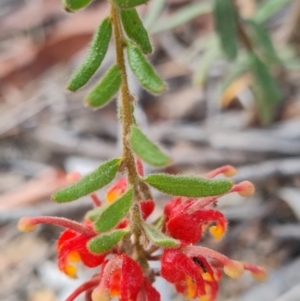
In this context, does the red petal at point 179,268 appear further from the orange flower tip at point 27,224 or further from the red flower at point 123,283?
the orange flower tip at point 27,224

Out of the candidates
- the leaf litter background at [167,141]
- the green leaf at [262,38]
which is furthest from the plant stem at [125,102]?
the green leaf at [262,38]

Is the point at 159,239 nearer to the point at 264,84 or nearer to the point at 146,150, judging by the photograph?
the point at 146,150

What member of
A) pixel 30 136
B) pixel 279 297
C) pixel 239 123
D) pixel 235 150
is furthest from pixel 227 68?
pixel 279 297

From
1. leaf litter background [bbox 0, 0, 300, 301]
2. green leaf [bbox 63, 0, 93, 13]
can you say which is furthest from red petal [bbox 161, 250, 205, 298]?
leaf litter background [bbox 0, 0, 300, 301]

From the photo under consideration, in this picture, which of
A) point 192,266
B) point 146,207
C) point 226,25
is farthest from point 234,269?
point 226,25

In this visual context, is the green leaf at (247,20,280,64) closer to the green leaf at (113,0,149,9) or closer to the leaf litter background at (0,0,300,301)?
the leaf litter background at (0,0,300,301)
